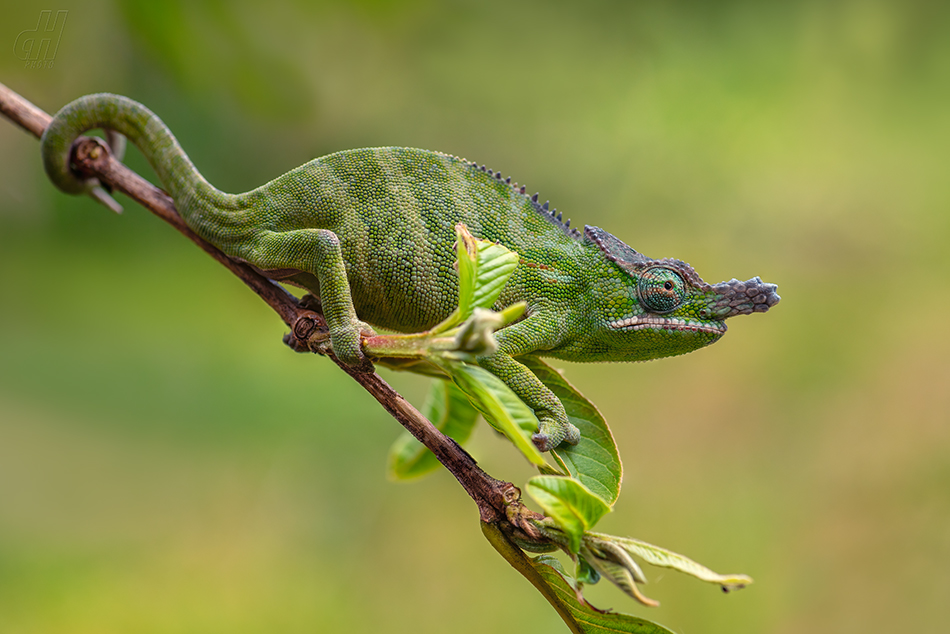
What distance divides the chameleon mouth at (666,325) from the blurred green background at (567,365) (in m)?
1.84

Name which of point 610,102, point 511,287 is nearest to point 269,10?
point 610,102

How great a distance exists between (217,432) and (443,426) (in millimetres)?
1851

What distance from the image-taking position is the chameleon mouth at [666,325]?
4.61 ft

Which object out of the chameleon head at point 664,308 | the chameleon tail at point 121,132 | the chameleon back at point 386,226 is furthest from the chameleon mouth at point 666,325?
the chameleon tail at point 121,132

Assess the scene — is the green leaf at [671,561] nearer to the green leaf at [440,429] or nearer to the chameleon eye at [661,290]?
the chameleon eye at [661,290]

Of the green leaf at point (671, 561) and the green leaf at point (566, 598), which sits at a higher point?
the green leaf at point (671, 561)

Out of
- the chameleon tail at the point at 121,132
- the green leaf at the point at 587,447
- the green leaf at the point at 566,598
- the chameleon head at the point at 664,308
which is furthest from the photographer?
the chameleon tail at the point at 121,132

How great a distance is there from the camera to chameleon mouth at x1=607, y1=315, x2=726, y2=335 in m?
1.40

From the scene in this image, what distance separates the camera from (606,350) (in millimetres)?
1530

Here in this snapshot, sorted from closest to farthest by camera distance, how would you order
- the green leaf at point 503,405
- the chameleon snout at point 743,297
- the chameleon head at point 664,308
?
the green leaf at point 503,405, the chameleon snout at point 743,297, the chameleon head at point 664,308

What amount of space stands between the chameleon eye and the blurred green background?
74.1 inches

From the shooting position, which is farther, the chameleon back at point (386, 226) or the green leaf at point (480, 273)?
the chameleon back at point (386, 226)

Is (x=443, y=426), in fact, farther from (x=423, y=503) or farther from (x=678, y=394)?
(x=678, y=394)

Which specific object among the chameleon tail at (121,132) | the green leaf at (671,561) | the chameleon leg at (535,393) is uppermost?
the chameleon tail at (121,132)
